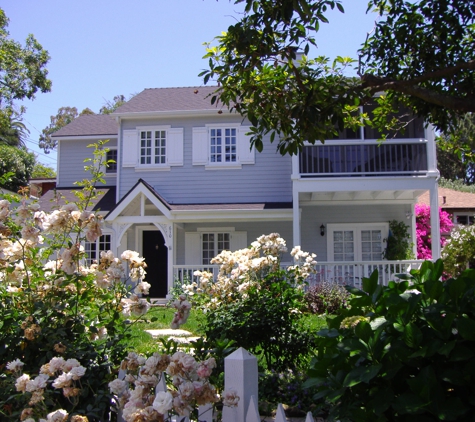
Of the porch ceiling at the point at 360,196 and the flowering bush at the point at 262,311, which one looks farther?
the porch ceiling at the point at 360,196

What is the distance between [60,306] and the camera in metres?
3.23

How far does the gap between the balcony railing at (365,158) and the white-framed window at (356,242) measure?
2.56 meters

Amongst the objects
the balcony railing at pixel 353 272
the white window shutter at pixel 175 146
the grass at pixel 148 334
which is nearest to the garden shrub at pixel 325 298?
the balcony railing at pixel 353 272

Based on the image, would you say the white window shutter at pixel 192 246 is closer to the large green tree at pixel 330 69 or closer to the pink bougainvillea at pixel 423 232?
the pink bougainvillea at pixel 423 232

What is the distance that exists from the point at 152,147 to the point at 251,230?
4.12m

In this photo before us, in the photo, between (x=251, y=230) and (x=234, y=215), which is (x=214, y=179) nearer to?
(x=234, y=215)

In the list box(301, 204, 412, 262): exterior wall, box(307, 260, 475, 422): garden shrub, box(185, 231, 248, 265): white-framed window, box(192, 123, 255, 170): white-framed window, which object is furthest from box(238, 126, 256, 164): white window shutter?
box(307, 260, 475, 422): garden shrub

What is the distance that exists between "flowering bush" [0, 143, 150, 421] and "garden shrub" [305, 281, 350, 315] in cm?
832

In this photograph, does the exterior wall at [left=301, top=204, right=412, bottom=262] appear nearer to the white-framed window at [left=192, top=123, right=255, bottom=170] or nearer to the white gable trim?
the white-framed window at [left=192, top=123, right=255, bottom=170]

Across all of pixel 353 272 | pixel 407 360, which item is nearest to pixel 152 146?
pixel 353 272

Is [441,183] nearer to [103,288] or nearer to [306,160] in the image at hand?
[306,160]

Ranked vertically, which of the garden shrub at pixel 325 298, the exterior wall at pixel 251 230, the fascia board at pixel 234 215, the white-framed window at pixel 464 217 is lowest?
the garden shrub at pixel 325 298

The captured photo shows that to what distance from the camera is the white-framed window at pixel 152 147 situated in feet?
54.0

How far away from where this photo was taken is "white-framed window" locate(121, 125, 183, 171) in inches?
648
